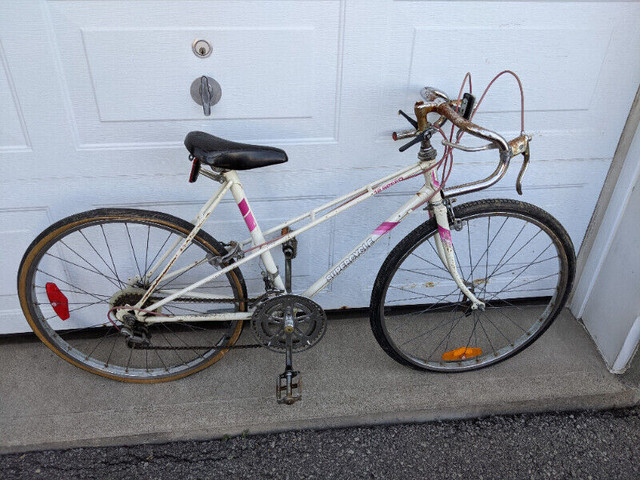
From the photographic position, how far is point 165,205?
2.25m

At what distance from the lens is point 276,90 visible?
6.63 feet

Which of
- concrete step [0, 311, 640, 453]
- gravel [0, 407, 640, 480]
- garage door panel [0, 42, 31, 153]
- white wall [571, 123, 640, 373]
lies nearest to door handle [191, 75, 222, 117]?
garage door panel [0, 42, 31, 153]

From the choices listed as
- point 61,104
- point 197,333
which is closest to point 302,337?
point 197,333

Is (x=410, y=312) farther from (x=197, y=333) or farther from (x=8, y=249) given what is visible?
(x=8, y=249)

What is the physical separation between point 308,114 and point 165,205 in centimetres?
73

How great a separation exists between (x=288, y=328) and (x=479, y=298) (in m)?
1.13

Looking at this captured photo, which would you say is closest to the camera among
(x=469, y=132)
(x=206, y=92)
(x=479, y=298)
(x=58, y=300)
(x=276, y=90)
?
(x=469, y=132)

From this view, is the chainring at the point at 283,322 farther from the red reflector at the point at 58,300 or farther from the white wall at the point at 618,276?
the white wall at the point at 618,276

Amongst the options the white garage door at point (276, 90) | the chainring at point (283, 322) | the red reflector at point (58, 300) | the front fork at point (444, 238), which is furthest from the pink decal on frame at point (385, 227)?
the red reflector at point (58, 300)

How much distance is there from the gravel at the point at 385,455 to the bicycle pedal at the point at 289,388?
0.20 metres

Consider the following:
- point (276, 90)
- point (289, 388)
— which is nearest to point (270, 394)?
point (289, 388)

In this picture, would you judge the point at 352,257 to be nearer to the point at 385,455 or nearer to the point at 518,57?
the point at 385,455

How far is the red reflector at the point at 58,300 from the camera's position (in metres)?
2.26

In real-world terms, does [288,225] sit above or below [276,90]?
below
